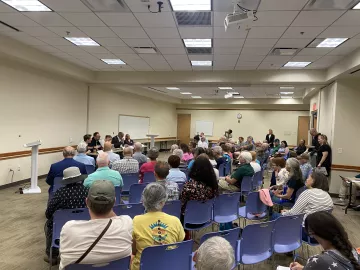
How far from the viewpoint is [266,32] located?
17.1ft

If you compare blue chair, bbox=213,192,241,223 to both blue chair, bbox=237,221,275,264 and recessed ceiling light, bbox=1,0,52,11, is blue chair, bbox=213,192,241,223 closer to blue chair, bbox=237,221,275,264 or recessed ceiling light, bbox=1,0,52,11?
blue chair, bbox=237,221,275,264

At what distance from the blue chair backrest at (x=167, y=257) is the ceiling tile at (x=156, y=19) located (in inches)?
145

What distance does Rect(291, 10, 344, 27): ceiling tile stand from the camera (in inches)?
167

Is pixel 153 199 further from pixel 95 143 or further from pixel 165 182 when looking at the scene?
pixel 95 143

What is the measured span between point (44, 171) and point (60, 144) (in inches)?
42.1

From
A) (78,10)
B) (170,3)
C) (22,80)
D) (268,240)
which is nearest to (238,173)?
(268,240)

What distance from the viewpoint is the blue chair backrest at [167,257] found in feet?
6.66

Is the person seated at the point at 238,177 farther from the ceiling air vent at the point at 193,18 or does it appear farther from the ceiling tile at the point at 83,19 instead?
the ceiling tile at the point at 83,19

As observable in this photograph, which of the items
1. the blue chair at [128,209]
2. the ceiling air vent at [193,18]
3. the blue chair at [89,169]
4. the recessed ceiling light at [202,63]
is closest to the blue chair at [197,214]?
the blue chair at [128,209]

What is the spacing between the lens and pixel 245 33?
5320 mm

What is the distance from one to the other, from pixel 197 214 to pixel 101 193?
188cm

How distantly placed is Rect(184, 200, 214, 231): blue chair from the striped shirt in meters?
1.06

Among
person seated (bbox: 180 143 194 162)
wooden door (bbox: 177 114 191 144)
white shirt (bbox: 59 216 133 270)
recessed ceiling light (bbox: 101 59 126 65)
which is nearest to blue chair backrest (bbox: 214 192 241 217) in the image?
white shirt (bbox: 59 216 133 270)

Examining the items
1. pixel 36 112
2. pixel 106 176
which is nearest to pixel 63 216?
pixel 106 176
